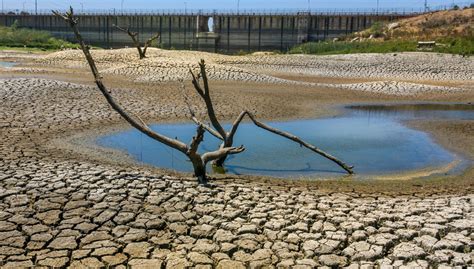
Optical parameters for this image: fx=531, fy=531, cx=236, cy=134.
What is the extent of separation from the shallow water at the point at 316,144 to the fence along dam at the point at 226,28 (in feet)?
176

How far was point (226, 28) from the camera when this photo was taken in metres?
79.1

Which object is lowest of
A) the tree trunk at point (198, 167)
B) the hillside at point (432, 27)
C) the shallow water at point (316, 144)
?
the shallow water at point (316, 144)

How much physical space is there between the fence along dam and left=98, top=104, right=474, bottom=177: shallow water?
53573 mm

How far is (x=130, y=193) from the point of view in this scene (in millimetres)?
8398

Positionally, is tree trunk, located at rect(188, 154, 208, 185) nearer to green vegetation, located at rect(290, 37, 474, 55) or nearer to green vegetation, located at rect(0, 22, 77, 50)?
green vegetation, located at rect(290, 37, 474, 55)

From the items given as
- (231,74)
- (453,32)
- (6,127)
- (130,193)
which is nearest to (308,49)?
(453,32)

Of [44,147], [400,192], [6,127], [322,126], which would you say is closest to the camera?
[400,192]

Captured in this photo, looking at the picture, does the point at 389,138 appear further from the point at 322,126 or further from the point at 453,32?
the point at 453,32

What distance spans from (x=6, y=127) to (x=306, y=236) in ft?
30.5

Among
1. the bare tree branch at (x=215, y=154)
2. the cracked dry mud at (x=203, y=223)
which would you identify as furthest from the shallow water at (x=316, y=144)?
the cracked dry mud at (x=203, y=223)

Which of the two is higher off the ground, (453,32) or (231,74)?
(453,32)

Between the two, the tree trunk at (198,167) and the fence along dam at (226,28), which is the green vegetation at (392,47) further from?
the tree trunk at (198,167)

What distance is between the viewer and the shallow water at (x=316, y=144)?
11.6 metres

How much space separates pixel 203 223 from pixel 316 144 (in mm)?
7145
